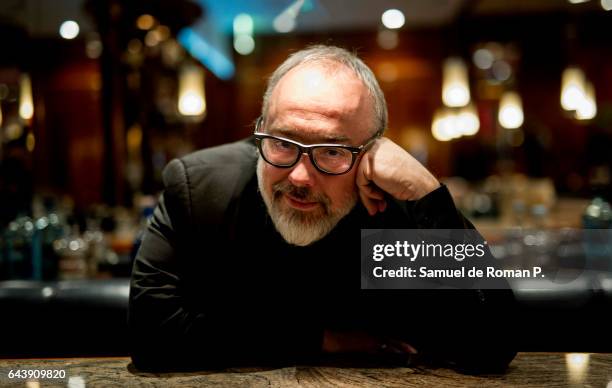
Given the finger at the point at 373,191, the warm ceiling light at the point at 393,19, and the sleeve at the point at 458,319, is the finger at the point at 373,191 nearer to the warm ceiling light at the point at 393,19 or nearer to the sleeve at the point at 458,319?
the sleeve at the point at 458,319

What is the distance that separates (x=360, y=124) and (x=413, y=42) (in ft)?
20.1

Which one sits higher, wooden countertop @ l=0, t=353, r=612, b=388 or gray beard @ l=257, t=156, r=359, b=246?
gray beard @ l=257, t=156, r=359, b=246

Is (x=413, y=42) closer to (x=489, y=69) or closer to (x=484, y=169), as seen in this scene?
(x=489, y=69)

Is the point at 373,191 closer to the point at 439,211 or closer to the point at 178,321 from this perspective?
the point at 439,211

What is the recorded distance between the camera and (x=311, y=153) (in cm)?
114

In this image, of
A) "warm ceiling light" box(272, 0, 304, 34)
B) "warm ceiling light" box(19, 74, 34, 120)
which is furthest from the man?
"warm ceiling light" box(272, 0, 304, 34)

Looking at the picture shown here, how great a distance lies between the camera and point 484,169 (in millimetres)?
7188

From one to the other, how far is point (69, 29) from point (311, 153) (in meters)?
5.05

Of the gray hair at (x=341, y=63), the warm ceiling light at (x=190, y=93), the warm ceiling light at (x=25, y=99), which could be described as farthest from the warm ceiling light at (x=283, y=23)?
the gray hair at (x=341, y=63)

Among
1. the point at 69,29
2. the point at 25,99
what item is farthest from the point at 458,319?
the point at 69,29

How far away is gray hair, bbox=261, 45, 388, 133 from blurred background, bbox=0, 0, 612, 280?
8.41ft

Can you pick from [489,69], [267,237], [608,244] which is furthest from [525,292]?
[489,69]

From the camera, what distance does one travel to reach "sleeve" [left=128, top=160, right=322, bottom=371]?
1.09m

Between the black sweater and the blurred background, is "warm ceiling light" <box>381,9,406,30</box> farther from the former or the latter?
the black sweater
